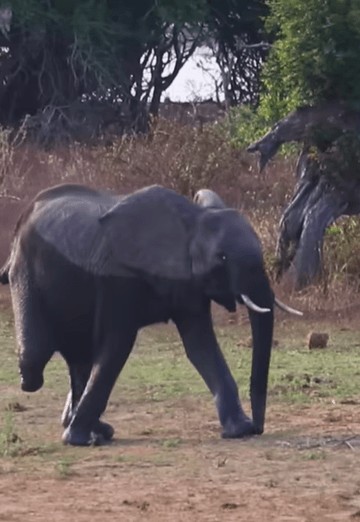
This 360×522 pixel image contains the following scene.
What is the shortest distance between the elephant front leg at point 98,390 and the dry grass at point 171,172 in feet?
28.8

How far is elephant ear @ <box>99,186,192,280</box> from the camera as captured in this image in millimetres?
8109

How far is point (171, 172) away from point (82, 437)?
454 inches

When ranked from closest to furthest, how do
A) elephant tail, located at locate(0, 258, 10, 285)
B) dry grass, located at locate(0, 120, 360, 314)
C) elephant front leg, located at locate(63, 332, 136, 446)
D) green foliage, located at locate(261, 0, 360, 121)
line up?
1. elephant front leg, located at locate(63, 332, 136, 446)
2. elephant tail, located at locate(0, 258, 10, 285)
3. green foliage, located at locate(261, 0, 360, 121)
4. dry grass, located at locate(0, 120, 360, 314)

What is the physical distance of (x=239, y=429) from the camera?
8.23 meters

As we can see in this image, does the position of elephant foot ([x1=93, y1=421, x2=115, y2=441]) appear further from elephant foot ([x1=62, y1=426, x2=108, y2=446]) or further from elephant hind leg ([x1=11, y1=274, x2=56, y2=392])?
elephant hind leg ([x1=11, y1=274, x2=56, y2=392])

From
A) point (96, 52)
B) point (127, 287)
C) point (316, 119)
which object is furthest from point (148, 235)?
point (96, 52)

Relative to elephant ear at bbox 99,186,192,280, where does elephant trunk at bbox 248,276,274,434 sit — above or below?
below

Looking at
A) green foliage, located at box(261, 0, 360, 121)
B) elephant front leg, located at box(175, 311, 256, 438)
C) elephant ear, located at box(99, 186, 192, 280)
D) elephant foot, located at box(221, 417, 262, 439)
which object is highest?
green foliage, located at box(261, 0, 360, 121)

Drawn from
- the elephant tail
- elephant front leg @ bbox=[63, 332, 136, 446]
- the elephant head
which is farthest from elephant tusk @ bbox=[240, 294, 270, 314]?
the elephant tail

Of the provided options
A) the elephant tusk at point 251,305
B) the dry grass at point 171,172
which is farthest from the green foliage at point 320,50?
the elephant tusk at point 251,305

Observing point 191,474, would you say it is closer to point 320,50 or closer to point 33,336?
point 33,336

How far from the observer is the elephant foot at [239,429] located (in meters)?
8.23

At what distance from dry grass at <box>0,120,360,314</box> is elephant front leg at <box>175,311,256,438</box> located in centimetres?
848

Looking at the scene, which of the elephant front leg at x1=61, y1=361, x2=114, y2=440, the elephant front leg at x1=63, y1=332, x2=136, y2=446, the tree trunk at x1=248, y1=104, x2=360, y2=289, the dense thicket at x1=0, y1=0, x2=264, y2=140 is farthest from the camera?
the dense thicket at x1=0, y1=0, x2=264, y2=140
